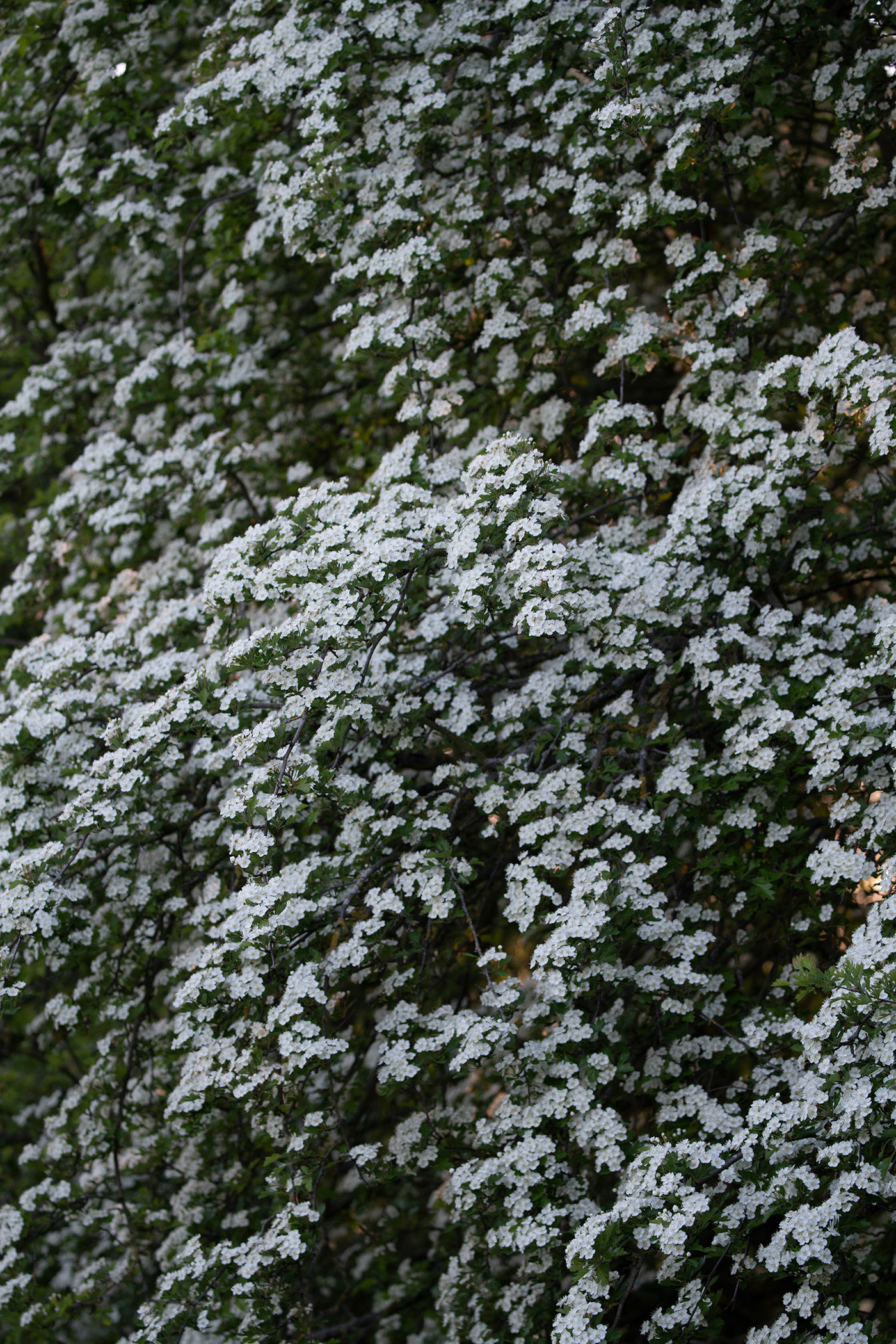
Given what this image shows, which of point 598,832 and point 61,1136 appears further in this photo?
point 61,1136

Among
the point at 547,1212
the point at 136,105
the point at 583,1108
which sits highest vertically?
the point at 136,105

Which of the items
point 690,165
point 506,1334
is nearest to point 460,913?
point 506,1334

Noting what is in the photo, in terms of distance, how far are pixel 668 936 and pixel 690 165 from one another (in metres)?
2.84

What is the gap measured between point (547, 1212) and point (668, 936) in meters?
0.89

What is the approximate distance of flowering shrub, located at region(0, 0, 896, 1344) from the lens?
132 inches

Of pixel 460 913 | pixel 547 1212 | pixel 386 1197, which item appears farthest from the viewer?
pixel 386 1197

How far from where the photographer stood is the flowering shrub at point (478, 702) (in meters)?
3.36

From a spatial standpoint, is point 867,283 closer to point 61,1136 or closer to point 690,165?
point 690,165

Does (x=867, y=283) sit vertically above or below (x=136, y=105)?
below

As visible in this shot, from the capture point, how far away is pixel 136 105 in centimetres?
569

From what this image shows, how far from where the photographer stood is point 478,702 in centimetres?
442

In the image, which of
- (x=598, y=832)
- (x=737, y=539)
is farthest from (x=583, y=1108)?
(x=737, y=539)

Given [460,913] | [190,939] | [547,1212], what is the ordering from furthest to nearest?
[190,939]
[460,913]
[547,1212]

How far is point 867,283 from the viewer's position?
4.86 metres
